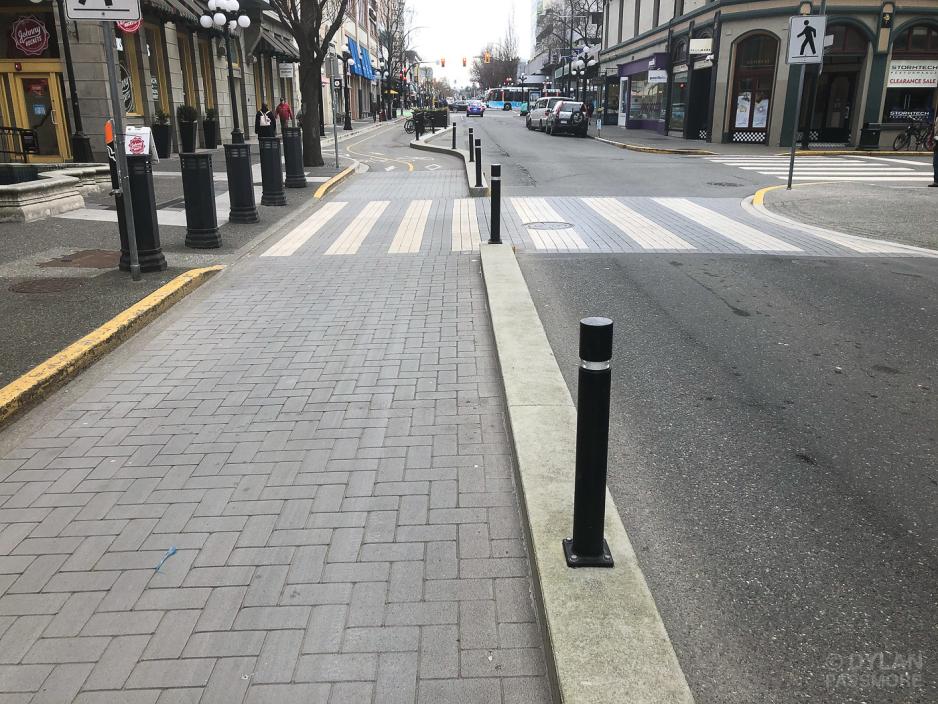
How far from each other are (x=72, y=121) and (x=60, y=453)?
68.4 ft

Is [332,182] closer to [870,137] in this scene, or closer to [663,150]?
[663,150]

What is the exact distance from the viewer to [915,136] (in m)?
28.3

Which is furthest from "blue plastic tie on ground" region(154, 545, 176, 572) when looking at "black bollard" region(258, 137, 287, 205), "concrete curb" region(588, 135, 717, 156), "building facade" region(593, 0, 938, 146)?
"building facade" region(593, 0, 938, 146)

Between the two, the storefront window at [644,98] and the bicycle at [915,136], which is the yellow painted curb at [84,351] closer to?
the bicycle at [915,136]

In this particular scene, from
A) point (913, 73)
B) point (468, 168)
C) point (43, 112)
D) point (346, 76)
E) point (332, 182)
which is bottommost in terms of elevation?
point (332, 182)

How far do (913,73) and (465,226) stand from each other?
25329 mm

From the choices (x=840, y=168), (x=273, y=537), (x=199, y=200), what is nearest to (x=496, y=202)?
(x=199, y=200)

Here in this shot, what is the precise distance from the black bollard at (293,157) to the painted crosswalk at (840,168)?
1180 cm

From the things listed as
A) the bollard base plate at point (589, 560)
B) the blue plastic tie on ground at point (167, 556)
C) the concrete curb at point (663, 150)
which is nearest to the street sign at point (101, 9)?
the blue plastic tie on ground at point (167, 556)

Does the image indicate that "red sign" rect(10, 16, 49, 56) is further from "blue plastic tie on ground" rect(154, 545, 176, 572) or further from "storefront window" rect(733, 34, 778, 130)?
"storefront window" rect(733, 34, 778, 130)

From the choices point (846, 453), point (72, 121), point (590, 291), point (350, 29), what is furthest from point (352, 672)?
point (350, 29)

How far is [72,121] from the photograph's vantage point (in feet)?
71.3

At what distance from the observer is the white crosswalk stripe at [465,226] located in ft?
34.0

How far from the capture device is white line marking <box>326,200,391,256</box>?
408 inches
